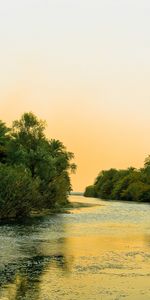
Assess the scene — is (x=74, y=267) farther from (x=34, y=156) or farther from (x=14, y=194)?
(x=34, y=156)

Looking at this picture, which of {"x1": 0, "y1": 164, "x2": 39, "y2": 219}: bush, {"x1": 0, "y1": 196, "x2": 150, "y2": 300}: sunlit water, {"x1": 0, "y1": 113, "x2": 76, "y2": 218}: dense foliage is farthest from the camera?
{"x1": 0, "y1": 113, "x2": 76, "y2": 218}: dense foliage

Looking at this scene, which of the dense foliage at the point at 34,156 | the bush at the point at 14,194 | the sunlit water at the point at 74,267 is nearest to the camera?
the sunlit water at the point at 74,267

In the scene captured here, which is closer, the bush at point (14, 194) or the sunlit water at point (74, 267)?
the sunlit water at point (74, 267)

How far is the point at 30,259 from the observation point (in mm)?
28172

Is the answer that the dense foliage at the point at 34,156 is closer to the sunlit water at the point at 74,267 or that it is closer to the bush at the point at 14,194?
the bush at the point at 14,194

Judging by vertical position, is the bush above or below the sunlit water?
above

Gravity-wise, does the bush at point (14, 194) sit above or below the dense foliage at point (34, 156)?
below

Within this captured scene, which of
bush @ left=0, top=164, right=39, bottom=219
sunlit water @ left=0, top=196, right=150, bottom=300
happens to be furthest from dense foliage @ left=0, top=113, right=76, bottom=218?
sunlit water @ left=0, top=196, right=150, bottom=300

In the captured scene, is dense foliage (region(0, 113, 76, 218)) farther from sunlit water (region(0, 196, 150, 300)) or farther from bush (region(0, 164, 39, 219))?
sunlit water (region(0, 196, 150, 300))

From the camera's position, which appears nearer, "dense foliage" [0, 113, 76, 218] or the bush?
the bush

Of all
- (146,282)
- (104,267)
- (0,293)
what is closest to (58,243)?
(104,267)

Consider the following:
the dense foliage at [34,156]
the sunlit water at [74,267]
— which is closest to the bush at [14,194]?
the dense foliage at [34,156]

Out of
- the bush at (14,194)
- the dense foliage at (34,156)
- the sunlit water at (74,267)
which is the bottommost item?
the sunlit water at (74,267)

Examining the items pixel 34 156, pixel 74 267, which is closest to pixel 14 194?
pixel 34 156
